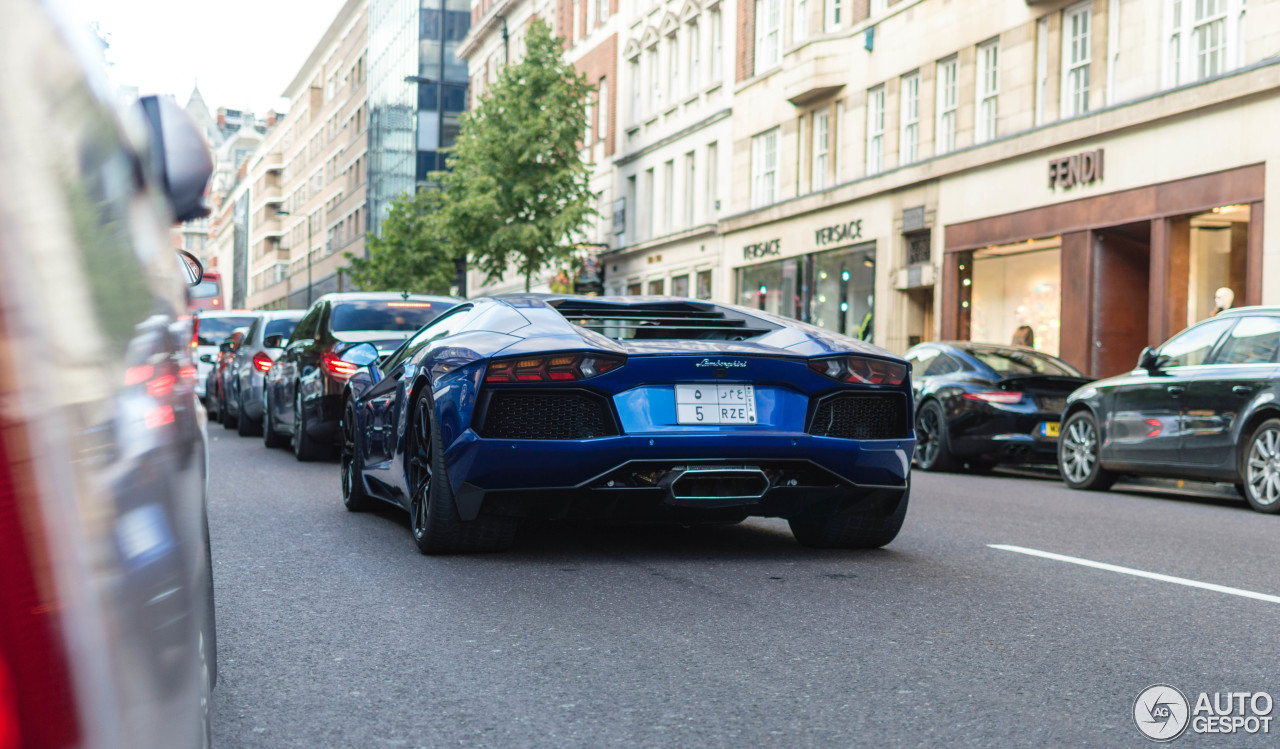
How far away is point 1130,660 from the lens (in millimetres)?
4414

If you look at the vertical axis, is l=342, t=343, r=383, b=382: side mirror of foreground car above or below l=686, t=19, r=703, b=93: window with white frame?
below

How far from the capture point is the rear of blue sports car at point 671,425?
5.89 meters

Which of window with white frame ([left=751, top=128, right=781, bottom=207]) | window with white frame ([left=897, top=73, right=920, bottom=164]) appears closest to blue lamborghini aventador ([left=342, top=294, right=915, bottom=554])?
window with white frame ([left=897, top=73, right=920, bottom=164])

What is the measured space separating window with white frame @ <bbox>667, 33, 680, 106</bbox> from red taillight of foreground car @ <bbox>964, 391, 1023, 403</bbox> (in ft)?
90.6

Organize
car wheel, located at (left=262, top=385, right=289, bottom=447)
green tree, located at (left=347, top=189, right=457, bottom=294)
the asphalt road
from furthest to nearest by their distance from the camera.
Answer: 1. green tree, located at (left=347, top=189, right=457, bottom=294)
2. car wheel, located at (left=262, top=385, right=289, bottom=447)
3. the asphalt road

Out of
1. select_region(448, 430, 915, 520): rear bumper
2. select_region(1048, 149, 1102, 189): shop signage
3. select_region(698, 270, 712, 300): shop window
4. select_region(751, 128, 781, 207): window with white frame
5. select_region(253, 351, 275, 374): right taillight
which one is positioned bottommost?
select_region(448, 430, 915, 520): rear bumper

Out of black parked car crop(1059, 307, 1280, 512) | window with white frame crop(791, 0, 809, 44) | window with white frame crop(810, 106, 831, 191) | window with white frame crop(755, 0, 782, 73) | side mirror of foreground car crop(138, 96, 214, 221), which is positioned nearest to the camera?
side mirror of foreground car crop(138, 96, 214, 221)

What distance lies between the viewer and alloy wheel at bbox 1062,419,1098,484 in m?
13.3

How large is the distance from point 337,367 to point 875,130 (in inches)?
799

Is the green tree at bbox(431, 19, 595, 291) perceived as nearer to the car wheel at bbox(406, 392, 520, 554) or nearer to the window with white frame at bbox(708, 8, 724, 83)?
the window with white frame at bbox(708, 8, 724, 83)

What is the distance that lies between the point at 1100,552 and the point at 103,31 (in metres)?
6.27

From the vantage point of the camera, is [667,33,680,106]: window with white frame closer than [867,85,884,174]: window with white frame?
No

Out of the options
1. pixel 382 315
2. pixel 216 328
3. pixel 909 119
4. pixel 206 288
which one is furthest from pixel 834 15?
pixel 206 288

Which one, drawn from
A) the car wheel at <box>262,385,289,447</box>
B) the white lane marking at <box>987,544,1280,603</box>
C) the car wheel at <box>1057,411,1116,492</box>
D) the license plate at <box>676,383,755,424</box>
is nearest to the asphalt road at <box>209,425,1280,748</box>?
the white lane marking at <box>987,544,1280,603</box>
